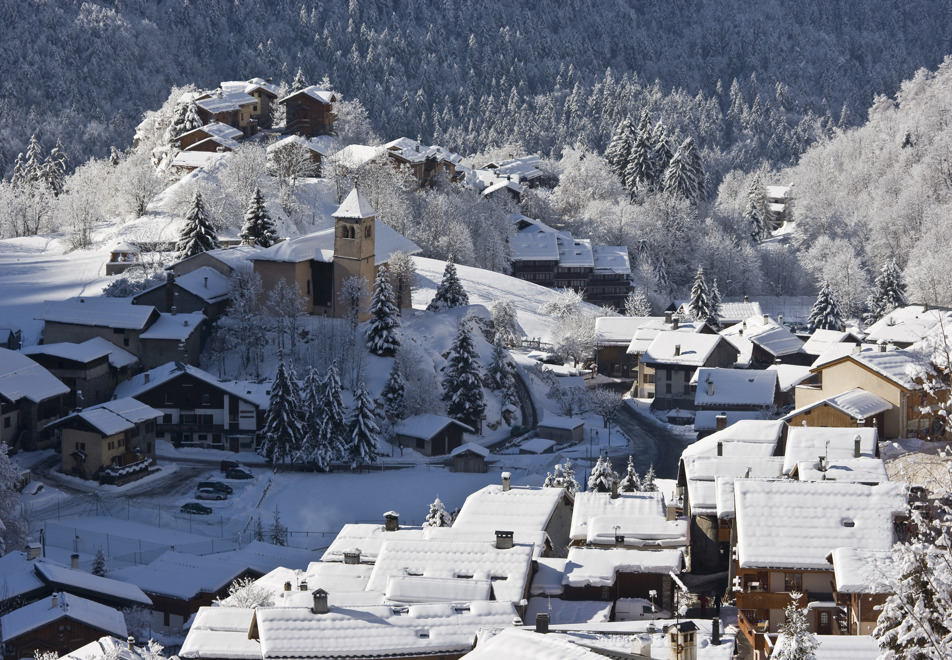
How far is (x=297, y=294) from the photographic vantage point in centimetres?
7375

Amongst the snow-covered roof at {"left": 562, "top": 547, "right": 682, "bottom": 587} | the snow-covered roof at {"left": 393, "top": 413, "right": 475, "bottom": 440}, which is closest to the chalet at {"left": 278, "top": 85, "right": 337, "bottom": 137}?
the snow-covered roof at {"left": 393, "top": 413, "right": 475, "bottom": 440}

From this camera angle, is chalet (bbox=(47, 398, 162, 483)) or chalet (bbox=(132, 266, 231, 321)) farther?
chalet (bbox=(132, 266, 231, 321))

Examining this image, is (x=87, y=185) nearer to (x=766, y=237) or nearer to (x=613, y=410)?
(x=613, y=410)

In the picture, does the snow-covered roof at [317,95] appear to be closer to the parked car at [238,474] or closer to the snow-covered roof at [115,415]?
the snow-covered roof at [115,415]

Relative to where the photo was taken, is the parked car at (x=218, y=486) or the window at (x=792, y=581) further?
the parked car at (x=218, y=486)

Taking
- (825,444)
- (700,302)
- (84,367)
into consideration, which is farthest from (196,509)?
(700,302)

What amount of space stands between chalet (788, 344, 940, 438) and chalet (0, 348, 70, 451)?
31423 millimetres

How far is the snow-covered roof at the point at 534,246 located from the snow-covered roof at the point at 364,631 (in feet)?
262

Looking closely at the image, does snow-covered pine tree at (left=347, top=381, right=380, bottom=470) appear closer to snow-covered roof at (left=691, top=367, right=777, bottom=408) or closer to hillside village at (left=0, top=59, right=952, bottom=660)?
hillside village at (left=0, top=59, right=952, bottom=660)

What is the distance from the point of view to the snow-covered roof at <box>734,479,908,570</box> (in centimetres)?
3359

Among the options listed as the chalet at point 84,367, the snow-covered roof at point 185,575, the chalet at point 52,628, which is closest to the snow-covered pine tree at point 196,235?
the chalet at point 84,367

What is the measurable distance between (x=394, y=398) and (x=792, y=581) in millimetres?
36073

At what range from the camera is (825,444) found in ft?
147

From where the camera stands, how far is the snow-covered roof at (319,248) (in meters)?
74.4
